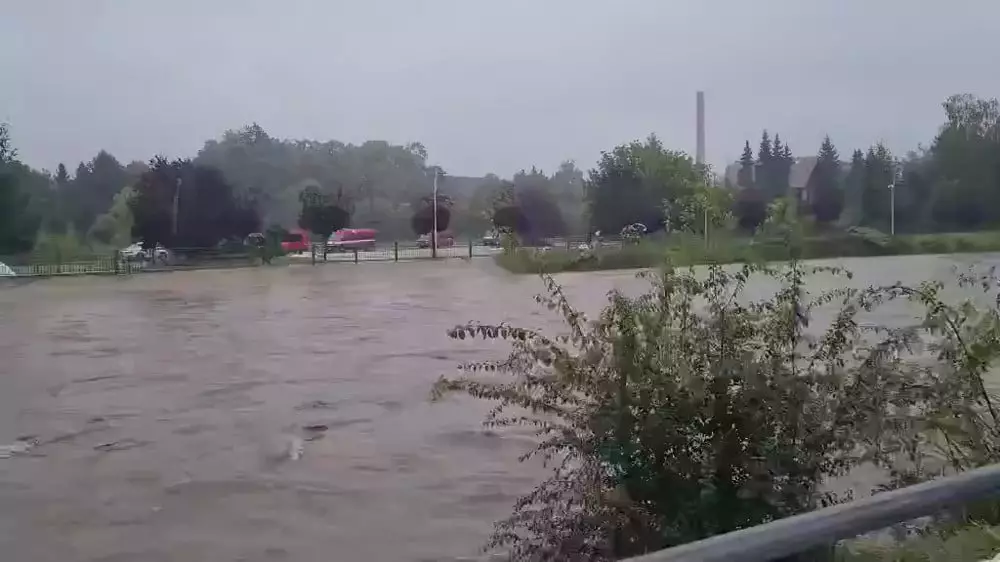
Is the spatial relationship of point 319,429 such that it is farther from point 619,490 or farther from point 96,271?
point 619,490

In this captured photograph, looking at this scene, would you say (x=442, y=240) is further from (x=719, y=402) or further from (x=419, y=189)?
(x=719, y=402)

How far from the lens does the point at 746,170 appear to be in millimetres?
4723

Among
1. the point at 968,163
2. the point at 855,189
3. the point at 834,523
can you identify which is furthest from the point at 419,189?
the point at 834,523

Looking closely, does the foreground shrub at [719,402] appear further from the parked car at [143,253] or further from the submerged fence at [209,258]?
the parked car at [143,253]

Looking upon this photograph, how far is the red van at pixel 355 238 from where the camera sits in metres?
5.23

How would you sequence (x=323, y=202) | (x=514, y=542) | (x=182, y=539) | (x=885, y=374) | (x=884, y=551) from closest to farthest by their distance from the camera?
(x=884, y=551), (x=885, y=374), (x=514, y=542), (x=182, y=539), (x=323, y=202)

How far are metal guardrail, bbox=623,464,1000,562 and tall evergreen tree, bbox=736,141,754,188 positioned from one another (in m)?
2.54

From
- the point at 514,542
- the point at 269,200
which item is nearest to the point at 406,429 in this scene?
the point at 269,200

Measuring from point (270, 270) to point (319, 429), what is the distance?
3.47 ft

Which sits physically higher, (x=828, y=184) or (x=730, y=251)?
(x=828, y=184)

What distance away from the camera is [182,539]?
11.9 feet

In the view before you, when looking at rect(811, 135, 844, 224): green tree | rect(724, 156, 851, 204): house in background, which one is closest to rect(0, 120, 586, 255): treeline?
rect(724, 156, 851, 204): house in background

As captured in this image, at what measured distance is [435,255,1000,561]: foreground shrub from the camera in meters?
2.71

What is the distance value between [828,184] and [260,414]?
11.3 ft
